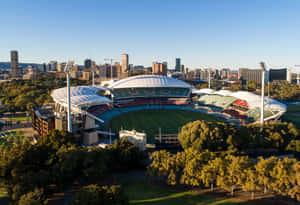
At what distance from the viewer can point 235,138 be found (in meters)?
31.5

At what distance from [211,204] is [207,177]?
2434 millimetres

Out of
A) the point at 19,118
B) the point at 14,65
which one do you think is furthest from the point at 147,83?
the point at 14,65

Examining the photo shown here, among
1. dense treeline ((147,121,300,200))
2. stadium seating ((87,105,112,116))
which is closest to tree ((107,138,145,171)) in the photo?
dense treeline ((147,121,300,200))

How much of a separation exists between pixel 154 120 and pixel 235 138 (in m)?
27.9

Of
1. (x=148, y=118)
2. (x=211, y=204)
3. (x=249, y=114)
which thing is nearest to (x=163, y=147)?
(x=211, y=204)

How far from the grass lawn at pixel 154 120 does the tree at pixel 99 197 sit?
77.2ft

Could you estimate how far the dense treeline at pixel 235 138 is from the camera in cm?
3086

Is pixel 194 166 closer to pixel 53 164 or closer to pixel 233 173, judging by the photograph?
pixel 233 173

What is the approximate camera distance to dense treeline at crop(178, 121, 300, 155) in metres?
30.9

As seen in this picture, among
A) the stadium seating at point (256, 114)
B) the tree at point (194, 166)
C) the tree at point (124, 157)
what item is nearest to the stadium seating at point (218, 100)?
the stadium seating at point (256, 114)

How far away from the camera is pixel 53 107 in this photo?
175 feet

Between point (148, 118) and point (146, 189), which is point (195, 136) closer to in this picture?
point (146, 189)

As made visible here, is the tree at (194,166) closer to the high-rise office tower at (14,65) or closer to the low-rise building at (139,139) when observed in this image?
the low-rise building at (139,139)

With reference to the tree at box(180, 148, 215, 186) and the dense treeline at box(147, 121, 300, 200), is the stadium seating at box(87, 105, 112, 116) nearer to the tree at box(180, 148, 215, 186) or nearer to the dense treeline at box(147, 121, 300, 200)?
the dense treeline at box(147, 121, 300, 200)
